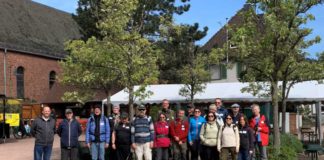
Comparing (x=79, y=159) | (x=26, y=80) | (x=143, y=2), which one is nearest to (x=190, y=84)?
(x=79, y=159)

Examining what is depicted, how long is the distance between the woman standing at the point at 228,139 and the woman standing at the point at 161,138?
5.01ft

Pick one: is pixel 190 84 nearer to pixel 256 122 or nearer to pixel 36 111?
pixel 256 122

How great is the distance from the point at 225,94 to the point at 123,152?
10.2m

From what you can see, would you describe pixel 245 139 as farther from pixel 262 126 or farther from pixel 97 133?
pixel 97 133

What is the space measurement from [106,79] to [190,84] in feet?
18.7

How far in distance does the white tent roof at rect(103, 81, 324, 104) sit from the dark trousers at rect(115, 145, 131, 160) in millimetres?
7668

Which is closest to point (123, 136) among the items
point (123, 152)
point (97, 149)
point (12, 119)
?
point (123, 152)

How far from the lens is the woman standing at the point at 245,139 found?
11.9m

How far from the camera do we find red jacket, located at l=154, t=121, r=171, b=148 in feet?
41.1

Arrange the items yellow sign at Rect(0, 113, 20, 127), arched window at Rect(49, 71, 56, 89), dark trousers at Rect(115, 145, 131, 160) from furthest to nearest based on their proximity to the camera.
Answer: arched window at Rect(49, 71, 56, 89), yellow sign at Rect(0, 113, 20, 127), dark trousers at Rect(115, 145, 131, 160)

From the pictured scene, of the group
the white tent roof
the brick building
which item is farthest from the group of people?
the brick building

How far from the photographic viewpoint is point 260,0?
48.6ft

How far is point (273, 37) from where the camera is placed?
14562 mm

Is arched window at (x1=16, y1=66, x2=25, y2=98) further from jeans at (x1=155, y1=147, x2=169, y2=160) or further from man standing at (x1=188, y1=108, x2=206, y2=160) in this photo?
man standing at (x1=188, y1=108, x2=206, y2=160)
